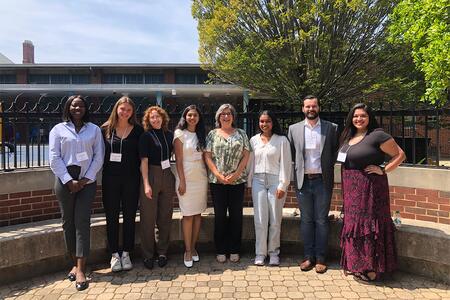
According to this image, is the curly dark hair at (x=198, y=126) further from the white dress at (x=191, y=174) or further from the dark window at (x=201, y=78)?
the dark window at (x=201, y=78)

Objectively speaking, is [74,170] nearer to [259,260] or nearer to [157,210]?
[157,210]

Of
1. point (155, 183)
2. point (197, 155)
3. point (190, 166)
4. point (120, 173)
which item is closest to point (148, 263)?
point (155, 183)

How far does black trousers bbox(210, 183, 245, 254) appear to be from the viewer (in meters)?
4.42

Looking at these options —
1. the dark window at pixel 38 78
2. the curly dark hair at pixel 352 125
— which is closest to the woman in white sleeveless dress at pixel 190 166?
the curly dark hair at pixel 352 125

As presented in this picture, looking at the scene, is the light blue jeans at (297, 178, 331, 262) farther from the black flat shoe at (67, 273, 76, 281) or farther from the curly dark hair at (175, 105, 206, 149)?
the black flat shoe at (67, 273, 76, 281)

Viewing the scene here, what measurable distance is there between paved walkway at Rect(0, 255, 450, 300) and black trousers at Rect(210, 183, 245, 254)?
0.27 meters

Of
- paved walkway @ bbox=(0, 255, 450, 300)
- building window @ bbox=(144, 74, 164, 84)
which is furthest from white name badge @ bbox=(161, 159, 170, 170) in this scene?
building window @ bbox=(144, 74, 164, 84)

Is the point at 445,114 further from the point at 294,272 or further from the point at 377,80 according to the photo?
the point at 377,80

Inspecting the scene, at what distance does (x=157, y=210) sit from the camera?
14.3 feet

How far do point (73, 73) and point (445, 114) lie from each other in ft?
107

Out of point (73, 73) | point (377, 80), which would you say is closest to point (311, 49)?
point (377, 80)

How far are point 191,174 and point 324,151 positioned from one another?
4.84 feet

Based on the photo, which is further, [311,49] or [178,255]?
[311,49]

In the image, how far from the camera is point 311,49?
1391 cm
